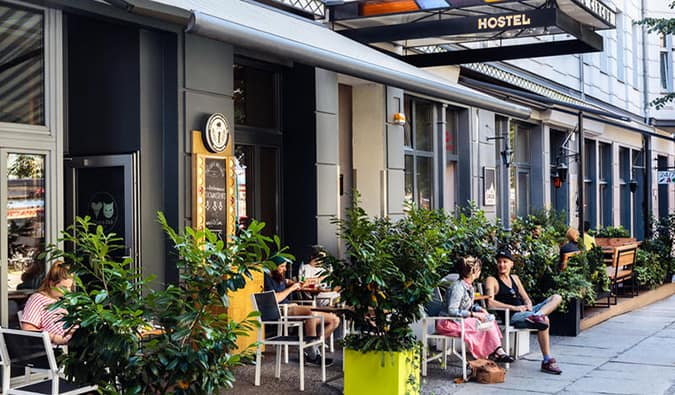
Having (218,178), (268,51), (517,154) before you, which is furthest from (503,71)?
(268,51)

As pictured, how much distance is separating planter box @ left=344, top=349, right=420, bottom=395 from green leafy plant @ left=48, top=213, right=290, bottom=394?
105 inches

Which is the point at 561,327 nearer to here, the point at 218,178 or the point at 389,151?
the point at 389,151

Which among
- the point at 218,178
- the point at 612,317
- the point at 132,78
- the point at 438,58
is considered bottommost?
the point at 612,317

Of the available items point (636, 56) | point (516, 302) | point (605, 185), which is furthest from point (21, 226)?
point (636, 56)

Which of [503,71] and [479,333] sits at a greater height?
[503,71]

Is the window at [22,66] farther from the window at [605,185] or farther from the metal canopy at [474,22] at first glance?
the window at [605,185]

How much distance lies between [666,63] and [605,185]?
30.9ft

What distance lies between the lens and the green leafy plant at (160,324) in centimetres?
459

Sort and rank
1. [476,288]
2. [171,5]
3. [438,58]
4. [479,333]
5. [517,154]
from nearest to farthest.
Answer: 1. [171,5]
2. [479,333]
3. [476,288]
4. [438,58]
5. [517,154]

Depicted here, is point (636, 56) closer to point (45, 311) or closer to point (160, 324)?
point (45, 311)

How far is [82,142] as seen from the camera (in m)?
9.38

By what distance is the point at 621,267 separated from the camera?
14.9 meters

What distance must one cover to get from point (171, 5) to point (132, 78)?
2.13 meters

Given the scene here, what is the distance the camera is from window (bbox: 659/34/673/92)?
34469 mm
